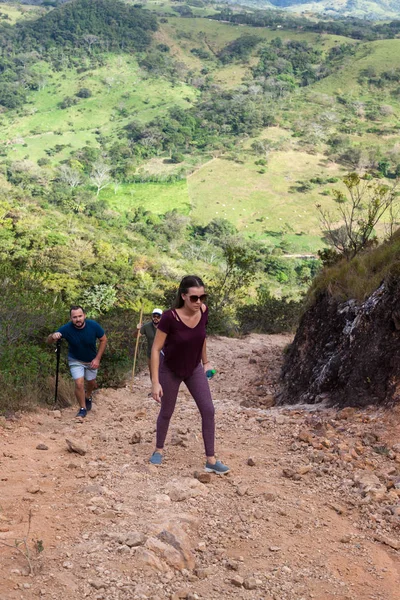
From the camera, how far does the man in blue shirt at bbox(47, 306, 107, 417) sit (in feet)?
19.0

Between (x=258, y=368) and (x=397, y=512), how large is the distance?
22.7ft

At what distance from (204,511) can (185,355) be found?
108 cm

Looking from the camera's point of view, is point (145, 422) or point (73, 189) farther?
point (73, 189)

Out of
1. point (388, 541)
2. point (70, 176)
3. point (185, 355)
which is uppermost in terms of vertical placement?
point (185, 355)

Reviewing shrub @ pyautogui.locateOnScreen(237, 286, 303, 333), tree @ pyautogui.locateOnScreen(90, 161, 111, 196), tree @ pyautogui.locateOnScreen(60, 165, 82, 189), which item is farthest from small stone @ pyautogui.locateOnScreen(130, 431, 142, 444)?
tree @ pyautogui.locateOnScreen(90, 161, 111, 196)

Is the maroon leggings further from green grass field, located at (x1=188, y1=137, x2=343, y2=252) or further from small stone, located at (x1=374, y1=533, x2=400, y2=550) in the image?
green grass field, located at (x1=188, y1=137, x2=343, y2=252)

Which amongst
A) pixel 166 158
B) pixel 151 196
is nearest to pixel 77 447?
pixel 151 196

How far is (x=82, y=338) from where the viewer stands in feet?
19.1

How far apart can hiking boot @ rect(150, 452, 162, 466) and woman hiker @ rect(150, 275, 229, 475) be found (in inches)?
8.7

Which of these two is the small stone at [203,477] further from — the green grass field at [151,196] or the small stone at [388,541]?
the green grass field at [151,196]

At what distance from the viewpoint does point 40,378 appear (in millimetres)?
6859

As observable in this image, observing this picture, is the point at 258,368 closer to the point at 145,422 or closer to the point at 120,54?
the point at 145,422

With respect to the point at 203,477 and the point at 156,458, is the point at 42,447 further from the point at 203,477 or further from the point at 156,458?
the point at 203,477

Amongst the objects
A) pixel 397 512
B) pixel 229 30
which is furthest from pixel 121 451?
pixel 229 30
